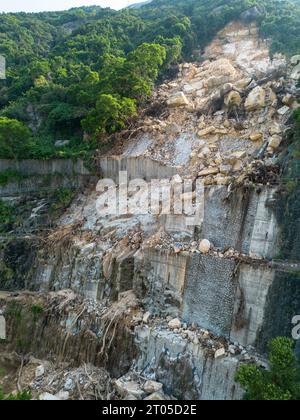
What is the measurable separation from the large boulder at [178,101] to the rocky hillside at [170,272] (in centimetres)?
47

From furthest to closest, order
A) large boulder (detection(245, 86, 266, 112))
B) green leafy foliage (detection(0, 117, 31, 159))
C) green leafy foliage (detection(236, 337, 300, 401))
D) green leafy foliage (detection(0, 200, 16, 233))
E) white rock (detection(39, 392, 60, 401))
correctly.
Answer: green leafy foliage (detection(0, 117, 31, 159)) → green leafy foliage (detection(0, 200, 16, 233)) → large boulder (detection(245, 86, 266, 112)) → white rock (detection(39, 392, 60, 401)) → green leafy foliage (detection(236, 337, 300, 401))

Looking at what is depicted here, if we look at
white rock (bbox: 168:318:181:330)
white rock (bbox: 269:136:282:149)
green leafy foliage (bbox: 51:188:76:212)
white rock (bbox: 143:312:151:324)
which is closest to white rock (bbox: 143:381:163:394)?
white rock (bbox: 168:318:181:330)

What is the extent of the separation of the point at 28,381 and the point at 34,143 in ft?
40.0

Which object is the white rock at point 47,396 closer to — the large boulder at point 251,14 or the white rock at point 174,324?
the white rock at point 174,324

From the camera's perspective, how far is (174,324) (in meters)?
11.0

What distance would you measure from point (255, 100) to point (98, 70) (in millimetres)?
14187

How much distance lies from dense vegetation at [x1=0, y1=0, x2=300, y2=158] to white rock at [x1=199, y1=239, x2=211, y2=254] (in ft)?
29.5

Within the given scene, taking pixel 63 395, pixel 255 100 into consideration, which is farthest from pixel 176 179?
pixel 63 395

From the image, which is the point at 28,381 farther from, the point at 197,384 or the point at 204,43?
the point at 204,43

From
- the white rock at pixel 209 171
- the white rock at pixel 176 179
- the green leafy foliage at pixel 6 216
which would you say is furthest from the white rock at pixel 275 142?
the green leafy foliage at pixel 6 216

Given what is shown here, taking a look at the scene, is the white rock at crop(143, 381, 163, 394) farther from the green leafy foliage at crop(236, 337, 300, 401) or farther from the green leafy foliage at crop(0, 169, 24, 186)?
the green leafy foliage at crop(0, 169, 24, 186)

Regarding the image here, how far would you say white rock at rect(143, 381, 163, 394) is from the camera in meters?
9.95

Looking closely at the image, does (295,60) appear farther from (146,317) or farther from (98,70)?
(98,70)
